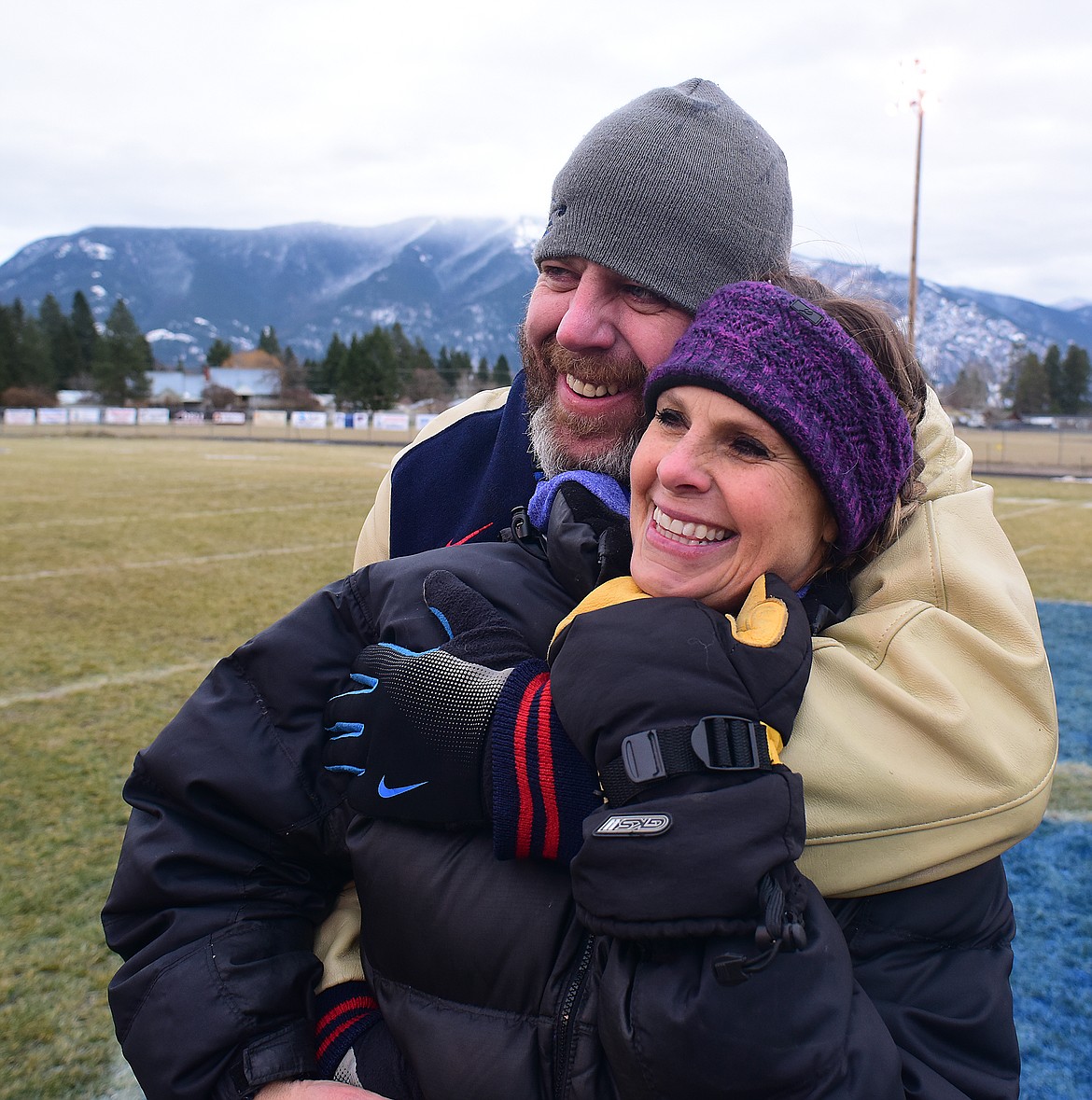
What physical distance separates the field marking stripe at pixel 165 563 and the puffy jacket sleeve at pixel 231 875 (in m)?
8.19

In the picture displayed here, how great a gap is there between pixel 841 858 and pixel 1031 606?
0.53 meters

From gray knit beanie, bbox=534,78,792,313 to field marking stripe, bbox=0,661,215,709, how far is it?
4.84 metres

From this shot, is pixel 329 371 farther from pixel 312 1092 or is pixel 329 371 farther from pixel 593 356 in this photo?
pixel 312 1092

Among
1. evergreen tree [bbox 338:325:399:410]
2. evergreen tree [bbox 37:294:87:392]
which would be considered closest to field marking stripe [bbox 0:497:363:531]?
evergreen tree [bbox 338:325:399:410]

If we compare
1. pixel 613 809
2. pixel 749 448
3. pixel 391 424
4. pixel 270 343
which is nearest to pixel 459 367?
pixel 270 343

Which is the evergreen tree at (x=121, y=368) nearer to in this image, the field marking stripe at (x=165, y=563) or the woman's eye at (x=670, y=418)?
the field marking stripe at (x=165, y=563)

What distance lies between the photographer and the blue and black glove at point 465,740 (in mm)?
1143

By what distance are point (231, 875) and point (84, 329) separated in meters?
88.3

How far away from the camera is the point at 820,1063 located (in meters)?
0.95

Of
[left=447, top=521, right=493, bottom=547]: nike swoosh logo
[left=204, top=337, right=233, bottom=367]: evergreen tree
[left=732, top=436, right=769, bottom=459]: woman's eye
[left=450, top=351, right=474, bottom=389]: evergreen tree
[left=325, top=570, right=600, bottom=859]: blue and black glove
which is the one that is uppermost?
[left=204, top=337, right=233, bottom=367]: evergreen tree

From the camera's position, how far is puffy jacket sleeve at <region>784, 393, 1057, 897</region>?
1.12m

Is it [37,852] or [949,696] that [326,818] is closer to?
→ [949,696]

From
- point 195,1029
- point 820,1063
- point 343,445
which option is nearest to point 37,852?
point 195,1029

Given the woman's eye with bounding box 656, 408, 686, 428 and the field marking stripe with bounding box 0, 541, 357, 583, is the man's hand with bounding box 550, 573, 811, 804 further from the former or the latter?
the field marking stripe with bounding box 0, 541, 357, 583
